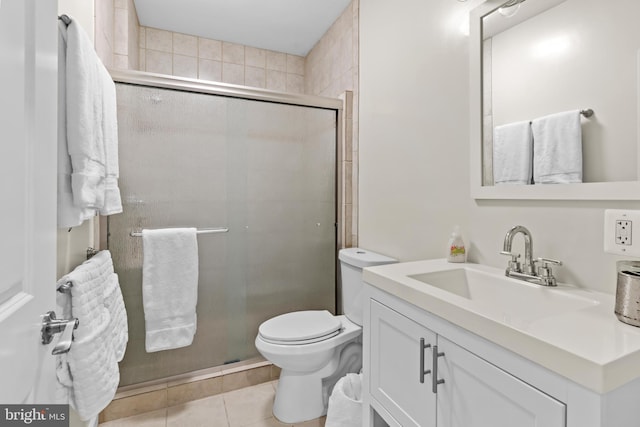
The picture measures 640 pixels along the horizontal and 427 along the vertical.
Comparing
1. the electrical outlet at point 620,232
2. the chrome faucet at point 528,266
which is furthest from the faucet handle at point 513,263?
the electrical outlet at point 620,232

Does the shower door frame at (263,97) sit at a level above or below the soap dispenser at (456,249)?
above

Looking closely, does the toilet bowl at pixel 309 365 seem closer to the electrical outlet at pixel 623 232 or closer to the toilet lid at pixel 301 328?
the toilet lid at pixel 301 328

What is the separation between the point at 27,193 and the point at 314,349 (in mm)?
1289

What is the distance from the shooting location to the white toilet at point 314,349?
1.52 metres

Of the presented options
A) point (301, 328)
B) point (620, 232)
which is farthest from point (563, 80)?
point (301, 328)

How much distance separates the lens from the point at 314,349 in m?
1.52

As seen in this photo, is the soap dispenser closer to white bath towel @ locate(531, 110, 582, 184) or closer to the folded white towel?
white bath towel @ locate(531, 110, 582, 184)

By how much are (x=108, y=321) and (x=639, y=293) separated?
1.53 m

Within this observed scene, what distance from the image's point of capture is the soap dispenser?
4.04 ft

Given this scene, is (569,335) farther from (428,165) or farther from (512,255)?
(428,165)

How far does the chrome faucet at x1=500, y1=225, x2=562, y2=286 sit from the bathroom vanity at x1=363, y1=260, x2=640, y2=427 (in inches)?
1.3

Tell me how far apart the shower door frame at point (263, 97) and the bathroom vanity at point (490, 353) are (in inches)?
41.2

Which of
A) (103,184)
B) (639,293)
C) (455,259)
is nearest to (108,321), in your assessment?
(103,184)

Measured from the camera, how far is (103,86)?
120cm
